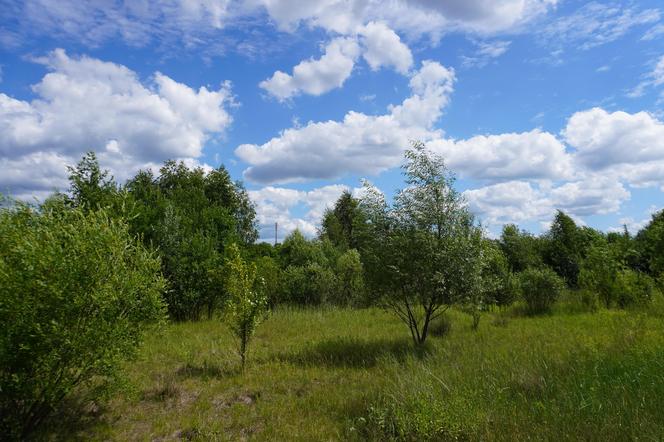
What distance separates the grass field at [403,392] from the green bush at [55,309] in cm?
102

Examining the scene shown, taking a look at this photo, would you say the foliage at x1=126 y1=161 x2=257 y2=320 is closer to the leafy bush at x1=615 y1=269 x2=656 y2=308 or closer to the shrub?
→ the shrub

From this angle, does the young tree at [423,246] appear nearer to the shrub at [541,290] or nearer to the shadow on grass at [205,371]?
the shadow on grass at [205,371]

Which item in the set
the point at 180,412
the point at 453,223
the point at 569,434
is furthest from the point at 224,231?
the point at 569,434

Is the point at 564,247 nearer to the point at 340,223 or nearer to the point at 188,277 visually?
the point at 340,223

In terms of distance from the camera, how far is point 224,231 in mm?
23984

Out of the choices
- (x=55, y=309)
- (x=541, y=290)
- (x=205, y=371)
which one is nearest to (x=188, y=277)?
(x=205, y=371)

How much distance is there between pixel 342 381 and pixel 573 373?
15.0 feet

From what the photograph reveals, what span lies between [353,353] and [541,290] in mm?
11452

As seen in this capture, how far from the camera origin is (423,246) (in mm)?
11703

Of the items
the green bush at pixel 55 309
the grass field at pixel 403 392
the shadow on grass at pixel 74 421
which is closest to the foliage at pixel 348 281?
the grass field at pixel 403 392

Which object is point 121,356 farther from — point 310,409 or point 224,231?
point 224,231

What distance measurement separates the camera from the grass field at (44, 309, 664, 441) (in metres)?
5.60

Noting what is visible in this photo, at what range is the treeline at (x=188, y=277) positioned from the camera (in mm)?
5957

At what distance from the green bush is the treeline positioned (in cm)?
2
